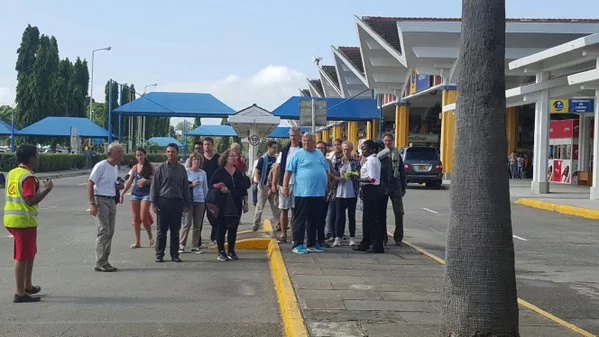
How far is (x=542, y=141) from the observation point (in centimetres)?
2662

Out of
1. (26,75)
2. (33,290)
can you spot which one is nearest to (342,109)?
(33,290)

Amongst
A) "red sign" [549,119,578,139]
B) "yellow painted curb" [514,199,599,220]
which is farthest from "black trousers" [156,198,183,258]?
"red sign" [549,119,578,139]

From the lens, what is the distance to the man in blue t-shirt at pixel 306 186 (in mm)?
10109

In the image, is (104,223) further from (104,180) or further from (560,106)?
(560,106)

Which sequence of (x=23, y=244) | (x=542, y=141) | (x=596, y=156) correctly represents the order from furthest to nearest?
(x=542, y=141)
(x=596, y=156)
(x=23, y=244)

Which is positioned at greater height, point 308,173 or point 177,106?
point 177,106

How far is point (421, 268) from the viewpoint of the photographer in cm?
954

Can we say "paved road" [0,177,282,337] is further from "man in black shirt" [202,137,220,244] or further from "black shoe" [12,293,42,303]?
"man in black shirt" [202,137,220,244]

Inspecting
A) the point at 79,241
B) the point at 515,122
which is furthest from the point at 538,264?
the point at 515,122

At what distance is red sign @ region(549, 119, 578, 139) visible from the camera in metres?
36.1

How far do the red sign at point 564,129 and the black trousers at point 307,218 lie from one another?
29.0m

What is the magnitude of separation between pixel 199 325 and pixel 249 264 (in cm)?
376

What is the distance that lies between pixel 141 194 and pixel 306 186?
353cm

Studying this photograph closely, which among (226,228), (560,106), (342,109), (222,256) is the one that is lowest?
(222,256)
